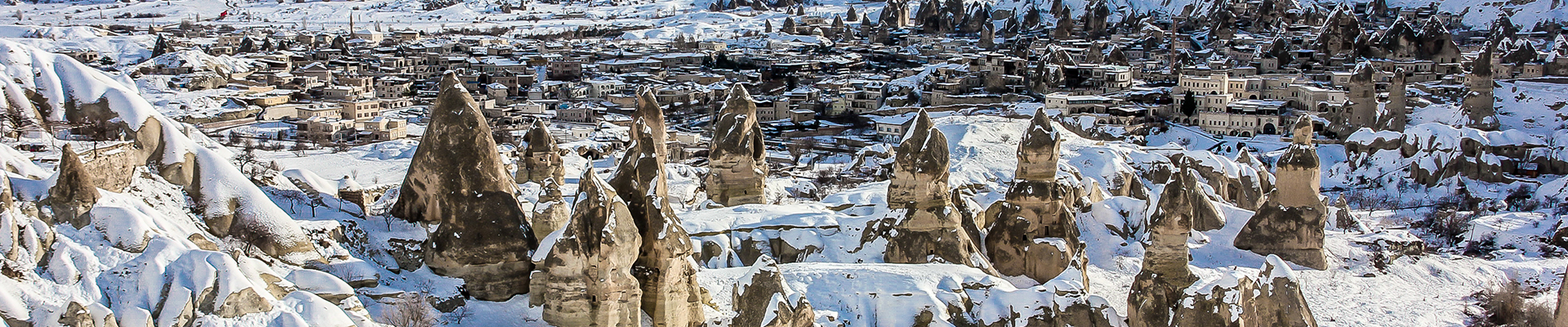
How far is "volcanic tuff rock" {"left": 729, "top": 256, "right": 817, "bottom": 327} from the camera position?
14664 millimetres

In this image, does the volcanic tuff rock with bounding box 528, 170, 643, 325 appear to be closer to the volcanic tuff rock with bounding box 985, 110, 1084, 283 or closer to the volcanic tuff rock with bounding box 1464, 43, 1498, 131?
the volcanic tuff rock with bounding box 985, 110, 1084, 283

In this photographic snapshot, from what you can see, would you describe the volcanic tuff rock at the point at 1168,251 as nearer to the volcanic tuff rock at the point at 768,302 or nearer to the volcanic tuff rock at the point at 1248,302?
the volcanic tuff rock at the point at 1248,302

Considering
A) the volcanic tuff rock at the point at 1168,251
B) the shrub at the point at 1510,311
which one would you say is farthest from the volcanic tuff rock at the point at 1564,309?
the shrub at the point at 1510,311

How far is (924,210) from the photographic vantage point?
68.0ft

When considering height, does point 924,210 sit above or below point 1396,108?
above

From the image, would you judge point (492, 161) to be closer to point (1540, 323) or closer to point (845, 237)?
point (845, 237)

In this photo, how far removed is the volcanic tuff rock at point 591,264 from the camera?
1473 cm

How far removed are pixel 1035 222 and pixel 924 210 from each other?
1969 millimetres

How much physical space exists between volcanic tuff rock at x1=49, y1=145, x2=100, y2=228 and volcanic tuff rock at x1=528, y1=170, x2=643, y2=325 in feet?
13.1

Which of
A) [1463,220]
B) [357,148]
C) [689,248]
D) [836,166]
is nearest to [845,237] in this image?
[689,248]

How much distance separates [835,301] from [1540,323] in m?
11.2

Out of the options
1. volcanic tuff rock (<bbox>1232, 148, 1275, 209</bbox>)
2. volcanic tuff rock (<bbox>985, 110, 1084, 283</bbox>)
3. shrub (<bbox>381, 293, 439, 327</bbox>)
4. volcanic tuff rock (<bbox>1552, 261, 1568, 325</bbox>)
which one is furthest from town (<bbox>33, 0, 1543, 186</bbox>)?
volcanic tuff rock (<bbox>1552, 261, 1568, 325</bbox>)

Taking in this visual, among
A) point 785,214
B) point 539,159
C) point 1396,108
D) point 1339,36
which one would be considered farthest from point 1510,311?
point 1339,36

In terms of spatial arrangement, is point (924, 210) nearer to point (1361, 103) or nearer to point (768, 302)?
point (768, 302)
